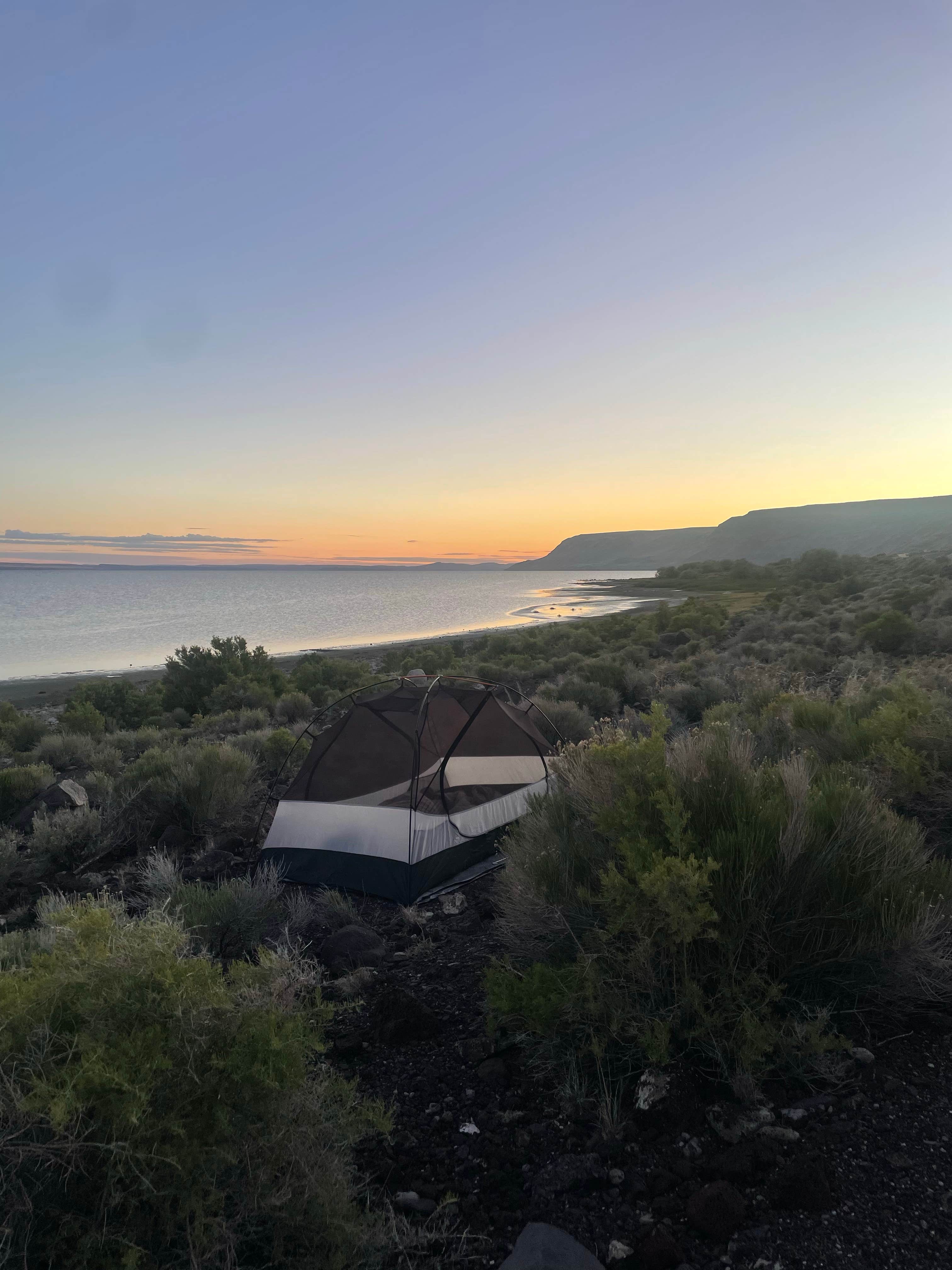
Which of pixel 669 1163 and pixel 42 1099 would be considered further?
pixel 669 1163

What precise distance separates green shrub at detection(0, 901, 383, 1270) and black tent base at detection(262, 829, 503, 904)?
345 centimetres

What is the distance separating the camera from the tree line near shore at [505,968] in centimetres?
195

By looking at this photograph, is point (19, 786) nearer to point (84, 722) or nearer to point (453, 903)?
point (84, 722)

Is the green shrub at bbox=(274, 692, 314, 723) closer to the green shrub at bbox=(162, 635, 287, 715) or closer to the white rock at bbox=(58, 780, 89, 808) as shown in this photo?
the green shrub at bbox=(162, 635, 287, 715)

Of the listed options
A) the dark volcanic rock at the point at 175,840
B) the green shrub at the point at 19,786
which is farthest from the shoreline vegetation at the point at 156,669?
the dark volcanic rock at the point at 175,840

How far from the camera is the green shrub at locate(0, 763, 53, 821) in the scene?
9477 mm

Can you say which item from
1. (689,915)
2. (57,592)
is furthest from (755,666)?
(57,592)

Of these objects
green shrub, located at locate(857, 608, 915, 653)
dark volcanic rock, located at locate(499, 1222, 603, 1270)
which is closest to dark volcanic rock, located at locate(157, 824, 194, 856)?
dark volcanic rock, located at locate(499, 1222, 603, 1270)

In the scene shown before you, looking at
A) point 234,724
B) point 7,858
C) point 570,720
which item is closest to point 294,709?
point 234,724

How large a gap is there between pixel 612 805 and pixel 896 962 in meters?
1.44

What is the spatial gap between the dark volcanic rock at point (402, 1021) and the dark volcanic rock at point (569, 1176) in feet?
3.88

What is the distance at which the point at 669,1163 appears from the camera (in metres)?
2.72

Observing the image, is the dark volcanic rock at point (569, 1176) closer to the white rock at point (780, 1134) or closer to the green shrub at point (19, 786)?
the white rock at point (780, 1134)

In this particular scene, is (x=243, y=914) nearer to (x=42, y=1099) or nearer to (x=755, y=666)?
(x=42, y=1099)
